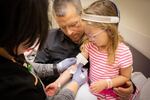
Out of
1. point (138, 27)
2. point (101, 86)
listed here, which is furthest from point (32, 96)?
point (138, 27)

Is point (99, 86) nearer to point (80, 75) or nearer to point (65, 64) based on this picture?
point (80, 75)

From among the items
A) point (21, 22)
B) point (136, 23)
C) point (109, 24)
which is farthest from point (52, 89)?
point (136, 23)

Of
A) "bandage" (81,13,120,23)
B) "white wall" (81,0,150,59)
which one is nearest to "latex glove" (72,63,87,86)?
"bandage" (81,13,120,23)

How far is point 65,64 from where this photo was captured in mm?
1376

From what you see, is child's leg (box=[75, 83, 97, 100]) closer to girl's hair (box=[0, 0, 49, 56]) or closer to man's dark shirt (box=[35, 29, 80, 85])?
man's dark shirt (box=[35, 29, 80, 85])

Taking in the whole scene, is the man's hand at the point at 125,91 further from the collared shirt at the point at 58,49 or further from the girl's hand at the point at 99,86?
the collared shirt at the point at 58,49

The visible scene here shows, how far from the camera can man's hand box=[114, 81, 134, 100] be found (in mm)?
1194

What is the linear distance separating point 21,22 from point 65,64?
0.69 meters

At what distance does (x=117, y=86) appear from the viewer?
1210mm

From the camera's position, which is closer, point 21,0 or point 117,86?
point 21,0

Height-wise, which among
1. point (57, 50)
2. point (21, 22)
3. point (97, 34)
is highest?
point (21, 22)

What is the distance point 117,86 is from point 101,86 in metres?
0.09

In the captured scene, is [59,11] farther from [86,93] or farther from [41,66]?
[86,93]

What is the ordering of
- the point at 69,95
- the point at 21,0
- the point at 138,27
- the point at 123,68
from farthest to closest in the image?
1. the point at 138,27
2. the point at 123,68
3. the point at 69,95
4. the point at 21,0
